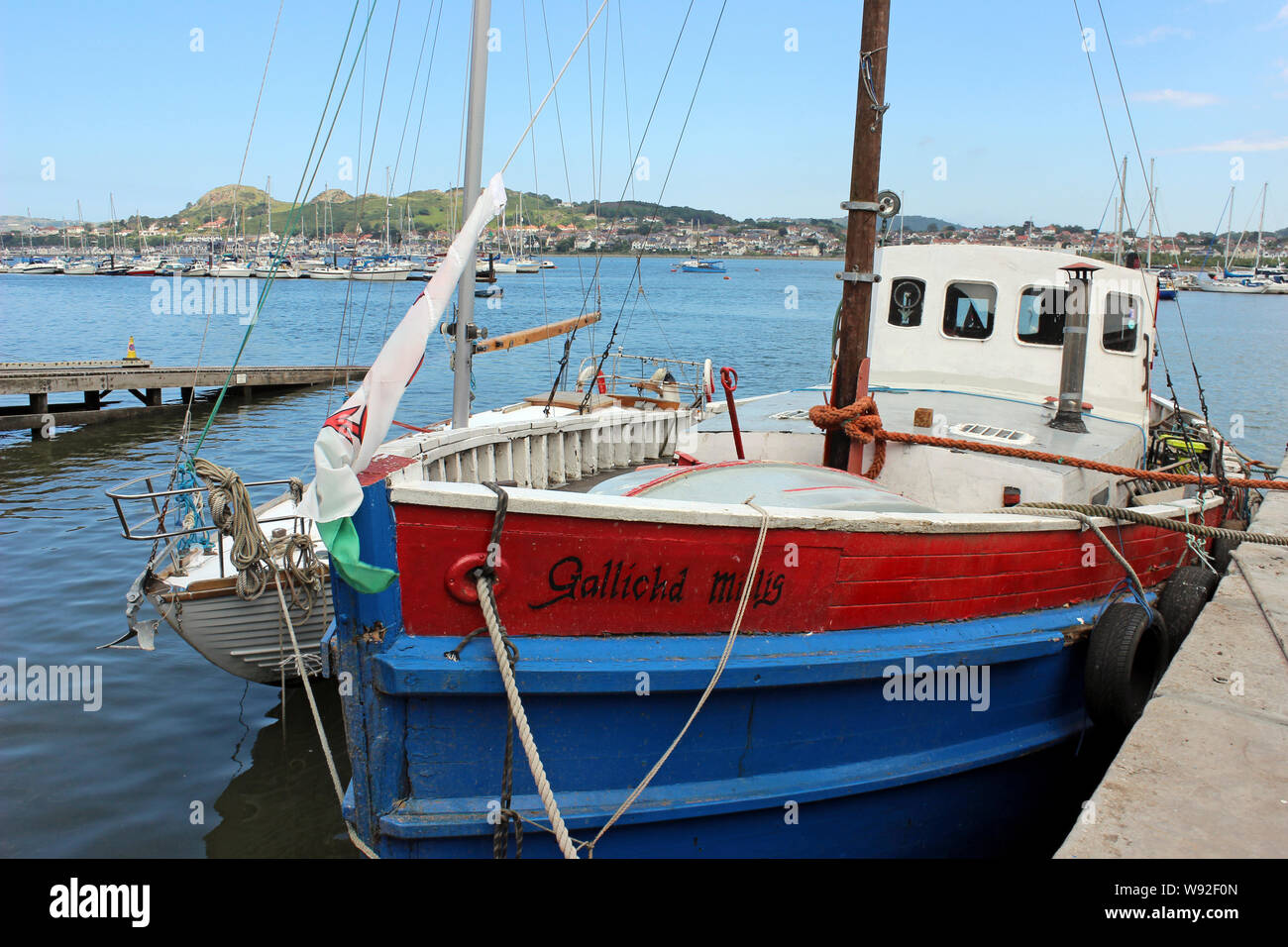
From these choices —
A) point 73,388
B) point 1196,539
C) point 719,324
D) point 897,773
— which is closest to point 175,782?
point 897,773

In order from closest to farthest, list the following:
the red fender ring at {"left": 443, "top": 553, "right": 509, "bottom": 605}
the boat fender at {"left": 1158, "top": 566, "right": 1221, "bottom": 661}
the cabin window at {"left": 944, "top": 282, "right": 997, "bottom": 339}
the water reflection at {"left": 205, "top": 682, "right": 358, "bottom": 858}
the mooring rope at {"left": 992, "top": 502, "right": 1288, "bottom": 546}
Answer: the red fender ring at {"left": 443, "top": 553, "right": 509, "bottom": 605}, the mooring rope at {"left": 992, "top": 502, "right": 1288, "bottom": 546}, the boat fender at {"left": 1158, "top": 566, "right": 1221, "bottom": 661}, the water reflection at {"left": 205, "top": 682, "right": 358, "bottom": 858}, the cabin window at {"left": 944, "top": 282, "right": 997, "bottom": 339}

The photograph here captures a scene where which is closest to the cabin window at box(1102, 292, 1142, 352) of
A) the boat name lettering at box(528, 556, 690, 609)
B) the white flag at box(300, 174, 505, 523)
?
the boat name lettering at box(528, 556, 690, 609)

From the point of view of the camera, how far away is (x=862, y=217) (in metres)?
6.67

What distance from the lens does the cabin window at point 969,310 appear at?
8336mm

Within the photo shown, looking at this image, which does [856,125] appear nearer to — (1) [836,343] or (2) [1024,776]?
(1) [836,343]

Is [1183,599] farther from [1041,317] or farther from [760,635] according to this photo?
[760,635]

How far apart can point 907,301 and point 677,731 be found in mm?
5752

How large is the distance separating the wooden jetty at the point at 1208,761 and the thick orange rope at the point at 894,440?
1.07 meters

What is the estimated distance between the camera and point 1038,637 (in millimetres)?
5117

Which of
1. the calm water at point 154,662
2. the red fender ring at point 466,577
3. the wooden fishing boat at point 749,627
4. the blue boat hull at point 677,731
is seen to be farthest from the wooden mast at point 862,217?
the red fender ring at point 466,577

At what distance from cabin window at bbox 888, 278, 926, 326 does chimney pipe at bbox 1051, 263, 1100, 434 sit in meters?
1.65

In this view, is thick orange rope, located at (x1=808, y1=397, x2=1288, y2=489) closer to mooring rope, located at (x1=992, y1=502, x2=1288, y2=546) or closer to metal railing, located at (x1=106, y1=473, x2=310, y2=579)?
mooring rope, located at (x1=992, y1=502, x2=1288, y2=546)

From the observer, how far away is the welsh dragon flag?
353 cm

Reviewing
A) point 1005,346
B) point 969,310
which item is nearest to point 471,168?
point 969,310
